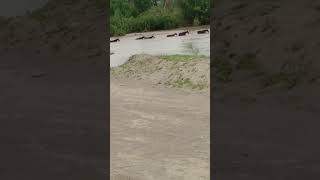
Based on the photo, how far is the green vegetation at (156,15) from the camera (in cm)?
3769

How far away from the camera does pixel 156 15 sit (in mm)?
38688

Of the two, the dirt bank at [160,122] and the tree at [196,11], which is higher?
the tree at [196,11]

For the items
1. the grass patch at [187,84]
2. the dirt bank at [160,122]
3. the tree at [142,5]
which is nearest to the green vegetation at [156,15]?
the tree at [142,5]

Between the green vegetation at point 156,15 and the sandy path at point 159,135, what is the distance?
23861 mm

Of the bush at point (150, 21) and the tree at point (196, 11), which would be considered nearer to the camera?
the bush at point (150, 21)

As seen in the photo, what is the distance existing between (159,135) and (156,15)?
3081cm

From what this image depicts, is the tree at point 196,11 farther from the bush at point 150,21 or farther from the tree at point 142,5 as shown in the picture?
the tree at point 142,5
